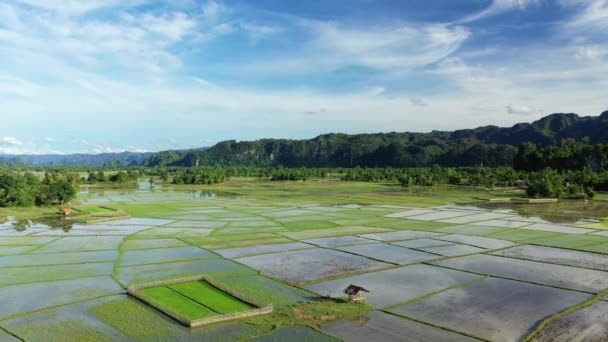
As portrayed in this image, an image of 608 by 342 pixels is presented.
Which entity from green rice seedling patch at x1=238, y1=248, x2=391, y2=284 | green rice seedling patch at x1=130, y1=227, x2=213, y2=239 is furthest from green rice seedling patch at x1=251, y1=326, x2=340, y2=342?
green rice seedling patch at x1=130, y1=227, x2=213, y2=239

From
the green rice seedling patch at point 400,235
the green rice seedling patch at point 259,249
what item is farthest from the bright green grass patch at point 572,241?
the green rice seedling patch at point 259,249

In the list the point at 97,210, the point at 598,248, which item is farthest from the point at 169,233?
the point at 598,248

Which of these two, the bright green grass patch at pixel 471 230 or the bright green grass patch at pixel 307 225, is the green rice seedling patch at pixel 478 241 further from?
the bright green grass patch at pixel 307 225

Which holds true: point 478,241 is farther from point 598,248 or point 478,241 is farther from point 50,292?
point 50,292

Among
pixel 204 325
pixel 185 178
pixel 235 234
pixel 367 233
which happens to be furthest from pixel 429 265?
pixel 185 178

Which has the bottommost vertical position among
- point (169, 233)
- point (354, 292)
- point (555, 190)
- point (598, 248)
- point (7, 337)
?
point (7, 337)

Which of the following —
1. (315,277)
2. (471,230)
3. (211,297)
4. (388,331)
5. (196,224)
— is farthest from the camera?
(196,224)

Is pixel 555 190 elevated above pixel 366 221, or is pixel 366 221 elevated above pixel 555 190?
pixel 555 190

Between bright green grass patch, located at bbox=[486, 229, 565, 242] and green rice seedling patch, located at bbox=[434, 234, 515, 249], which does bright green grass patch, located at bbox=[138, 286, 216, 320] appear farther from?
bright green grass patch, located at bbox=[486, 229, 565, 242]
